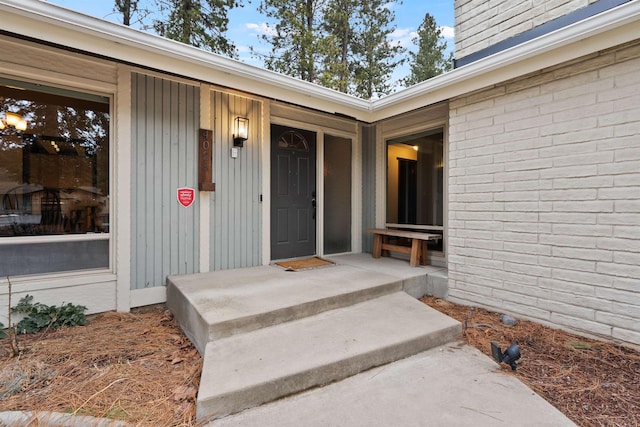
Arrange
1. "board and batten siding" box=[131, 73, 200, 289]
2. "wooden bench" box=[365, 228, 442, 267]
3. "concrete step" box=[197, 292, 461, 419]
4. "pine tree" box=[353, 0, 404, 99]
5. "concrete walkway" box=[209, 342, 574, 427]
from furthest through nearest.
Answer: "pine tree" box=[353, 0, 404, 99] → "wooden bench" box=[365, 228, 442, 267] → "board and batten siding" box=[131, 73, 200, 289] → "concrete step" box=[197, 292, 461, 419] → "concrete walkway" box=[209, 342, 574, 427]

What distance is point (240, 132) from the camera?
153 inches

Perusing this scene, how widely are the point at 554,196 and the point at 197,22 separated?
29.8 feet

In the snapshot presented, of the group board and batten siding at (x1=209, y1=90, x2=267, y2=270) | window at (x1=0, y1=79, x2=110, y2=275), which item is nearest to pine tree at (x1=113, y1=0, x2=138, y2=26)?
board and batten siding at (x1=209, y1=90, x2=267, y2=270)

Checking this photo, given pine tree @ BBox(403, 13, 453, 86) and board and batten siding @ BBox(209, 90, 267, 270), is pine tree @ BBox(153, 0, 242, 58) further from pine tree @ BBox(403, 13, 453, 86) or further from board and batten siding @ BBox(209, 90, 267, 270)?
pine tree @ BBox(403, 13, 453, 86)

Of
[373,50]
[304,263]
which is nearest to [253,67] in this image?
[304,263]

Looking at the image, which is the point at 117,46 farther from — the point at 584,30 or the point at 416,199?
the point at 416,199

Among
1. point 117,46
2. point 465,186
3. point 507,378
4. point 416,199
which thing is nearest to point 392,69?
point 416,199

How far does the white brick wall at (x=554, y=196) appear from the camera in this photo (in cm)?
248

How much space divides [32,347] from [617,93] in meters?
5.07

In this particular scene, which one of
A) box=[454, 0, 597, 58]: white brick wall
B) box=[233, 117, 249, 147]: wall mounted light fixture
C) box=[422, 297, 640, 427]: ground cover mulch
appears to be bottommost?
box=[422, 297, 640, 427]: ground cover mulch

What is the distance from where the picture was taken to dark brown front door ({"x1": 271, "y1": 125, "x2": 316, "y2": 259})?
176 inches

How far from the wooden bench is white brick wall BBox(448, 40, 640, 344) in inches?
20.8

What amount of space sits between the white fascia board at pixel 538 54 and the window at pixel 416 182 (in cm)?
94

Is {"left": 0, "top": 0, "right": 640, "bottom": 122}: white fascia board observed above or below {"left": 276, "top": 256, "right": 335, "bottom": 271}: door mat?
above
